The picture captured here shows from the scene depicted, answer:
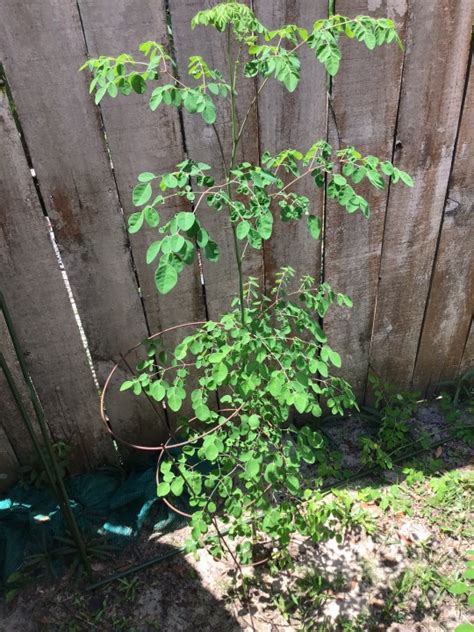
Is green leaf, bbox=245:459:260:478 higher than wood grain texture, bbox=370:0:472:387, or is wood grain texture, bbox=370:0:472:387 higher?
wood grain texture, bbox=370:0:472:387

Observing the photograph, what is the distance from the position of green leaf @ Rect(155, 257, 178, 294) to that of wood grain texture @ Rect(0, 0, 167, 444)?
2.70 ft

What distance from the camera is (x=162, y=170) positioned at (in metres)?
1.87

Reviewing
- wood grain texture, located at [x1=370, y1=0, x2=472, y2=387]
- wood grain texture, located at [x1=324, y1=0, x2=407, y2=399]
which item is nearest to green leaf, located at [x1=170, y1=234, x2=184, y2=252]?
wood grain texture, located at [x1=324, y1=0, x2=407, y2=399]

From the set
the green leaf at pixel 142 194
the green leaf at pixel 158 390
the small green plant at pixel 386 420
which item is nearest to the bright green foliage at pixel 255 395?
the green leaf at pixel 158 390

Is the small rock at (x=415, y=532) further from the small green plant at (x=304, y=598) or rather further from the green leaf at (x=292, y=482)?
the green leaf at (x=292, y=482)

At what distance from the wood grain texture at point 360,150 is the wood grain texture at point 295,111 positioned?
0.23 feet

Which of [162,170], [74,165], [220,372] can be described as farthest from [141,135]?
[220,372]

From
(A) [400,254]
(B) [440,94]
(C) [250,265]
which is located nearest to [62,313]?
(C) [250,265]

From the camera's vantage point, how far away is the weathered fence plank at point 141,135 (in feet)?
5.20

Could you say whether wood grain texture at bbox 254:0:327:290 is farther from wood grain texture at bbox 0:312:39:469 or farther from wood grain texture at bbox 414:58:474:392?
wood grain texture at bbox 0:312:39:469

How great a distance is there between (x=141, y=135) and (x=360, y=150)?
2.84 ft

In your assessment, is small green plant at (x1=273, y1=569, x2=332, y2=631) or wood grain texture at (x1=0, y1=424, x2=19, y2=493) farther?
wood grain texture at (x1=0, y1=424, x2=19, y2=493)

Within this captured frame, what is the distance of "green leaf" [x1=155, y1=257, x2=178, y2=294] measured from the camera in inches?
46.0

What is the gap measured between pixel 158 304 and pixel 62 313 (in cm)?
39
